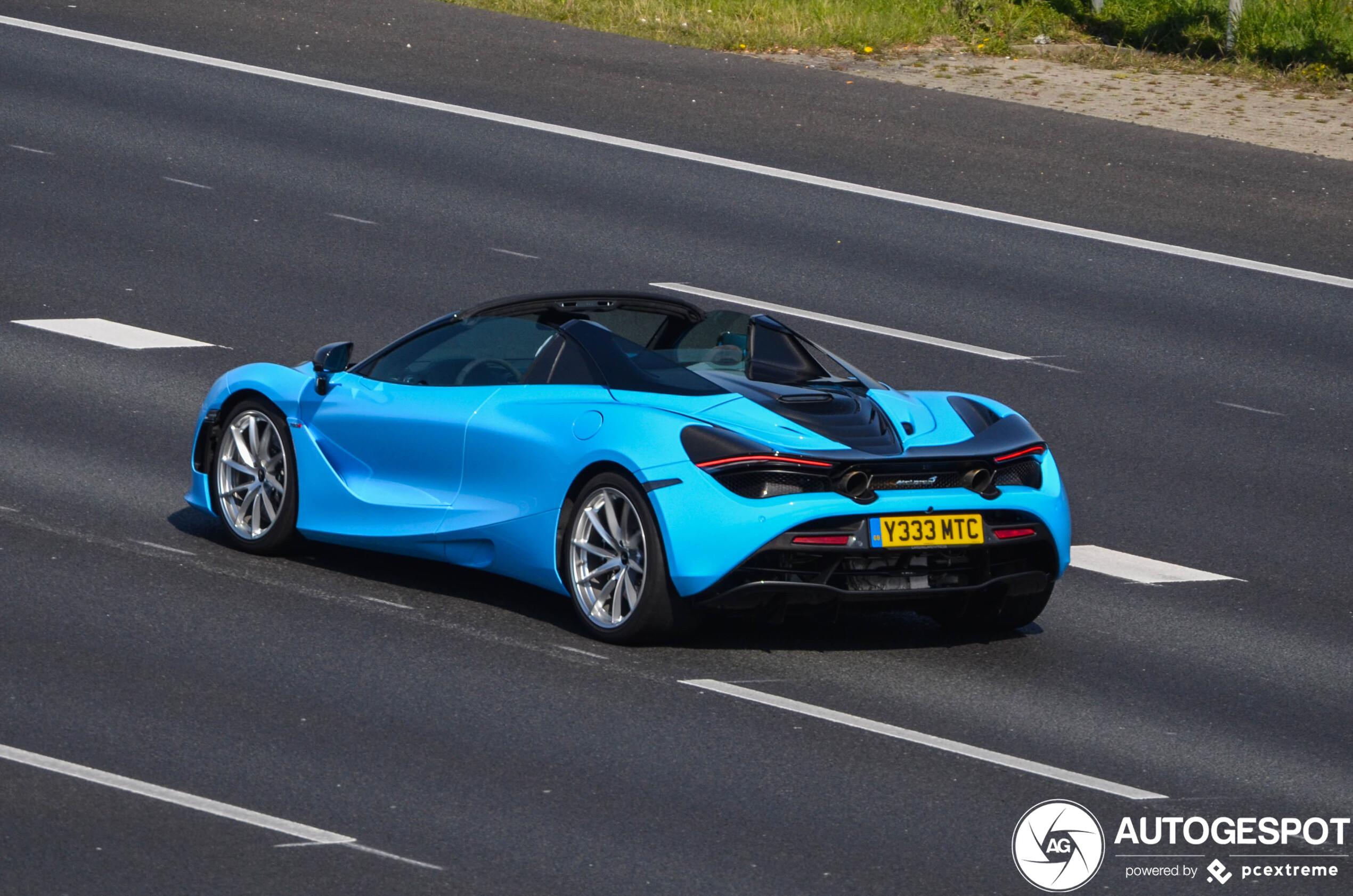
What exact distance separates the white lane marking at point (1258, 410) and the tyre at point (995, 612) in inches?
179

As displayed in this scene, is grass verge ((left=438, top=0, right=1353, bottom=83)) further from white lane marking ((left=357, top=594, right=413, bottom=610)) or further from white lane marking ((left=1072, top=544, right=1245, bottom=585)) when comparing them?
white lane marking ((left=357, top=594, right=413, bottom=610))

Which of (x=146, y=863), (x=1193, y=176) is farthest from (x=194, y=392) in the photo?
(x=1193, y=176)

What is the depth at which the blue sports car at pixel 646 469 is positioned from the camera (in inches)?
318

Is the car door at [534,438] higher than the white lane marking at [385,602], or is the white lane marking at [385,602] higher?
the car door at [534,438]

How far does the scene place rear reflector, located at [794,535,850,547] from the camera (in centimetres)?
802

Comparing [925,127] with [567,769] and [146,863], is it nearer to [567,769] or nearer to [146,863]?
Result: [567,769]

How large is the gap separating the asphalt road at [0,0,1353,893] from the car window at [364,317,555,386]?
2.95 feet

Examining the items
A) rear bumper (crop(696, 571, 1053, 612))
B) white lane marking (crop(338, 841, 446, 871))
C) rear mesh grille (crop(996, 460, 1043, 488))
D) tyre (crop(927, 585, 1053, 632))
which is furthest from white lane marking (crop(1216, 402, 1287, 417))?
white lane marking (crop(338, 841, 446, 871))

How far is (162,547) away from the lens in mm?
9609

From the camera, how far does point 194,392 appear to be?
12.3 meters

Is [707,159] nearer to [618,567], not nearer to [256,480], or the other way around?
[256,480]

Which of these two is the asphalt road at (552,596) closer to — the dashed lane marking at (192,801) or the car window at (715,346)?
the dashed lane marking at (192,801)

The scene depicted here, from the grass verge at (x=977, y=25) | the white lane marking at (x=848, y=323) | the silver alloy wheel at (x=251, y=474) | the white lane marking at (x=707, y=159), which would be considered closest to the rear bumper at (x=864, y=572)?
the silver alloy wheel at (x=251, y=474)

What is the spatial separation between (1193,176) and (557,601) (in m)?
10.7
